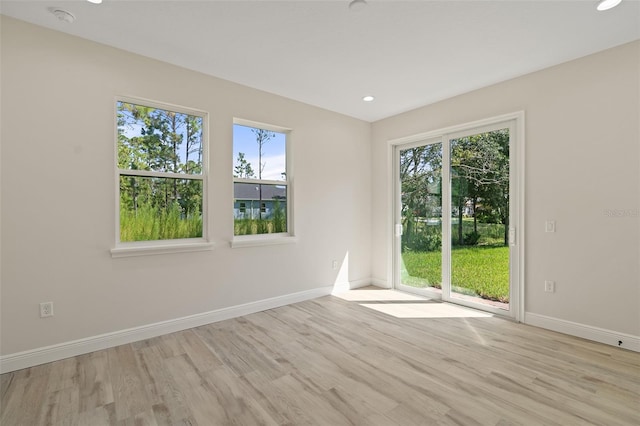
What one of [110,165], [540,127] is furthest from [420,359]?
[110,165]

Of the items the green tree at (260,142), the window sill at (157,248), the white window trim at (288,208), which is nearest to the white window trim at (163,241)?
the window sill at (157,248)

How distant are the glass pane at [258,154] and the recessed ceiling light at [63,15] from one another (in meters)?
1.70

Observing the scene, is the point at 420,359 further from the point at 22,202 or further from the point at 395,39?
the point at 22,202

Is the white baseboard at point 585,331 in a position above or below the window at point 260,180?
below

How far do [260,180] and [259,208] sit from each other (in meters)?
0.37

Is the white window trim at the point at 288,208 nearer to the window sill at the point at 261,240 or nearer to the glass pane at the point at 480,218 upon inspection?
the window sill at the point at 261,240

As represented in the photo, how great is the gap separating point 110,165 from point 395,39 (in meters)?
2.87

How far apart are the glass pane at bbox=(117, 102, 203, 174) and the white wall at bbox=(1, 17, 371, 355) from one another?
15 centimetres

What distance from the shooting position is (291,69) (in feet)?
10.7

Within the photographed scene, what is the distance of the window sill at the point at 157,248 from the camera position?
2.87 metres

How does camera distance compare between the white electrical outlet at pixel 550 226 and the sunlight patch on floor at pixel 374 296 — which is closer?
the white electrical outlet at pixel 550 226

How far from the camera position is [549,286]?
323 centimetres

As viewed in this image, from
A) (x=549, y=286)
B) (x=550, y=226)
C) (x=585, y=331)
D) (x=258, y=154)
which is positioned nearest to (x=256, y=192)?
(x=258, y=154)

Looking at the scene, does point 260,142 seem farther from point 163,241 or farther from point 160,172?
point 163,241
